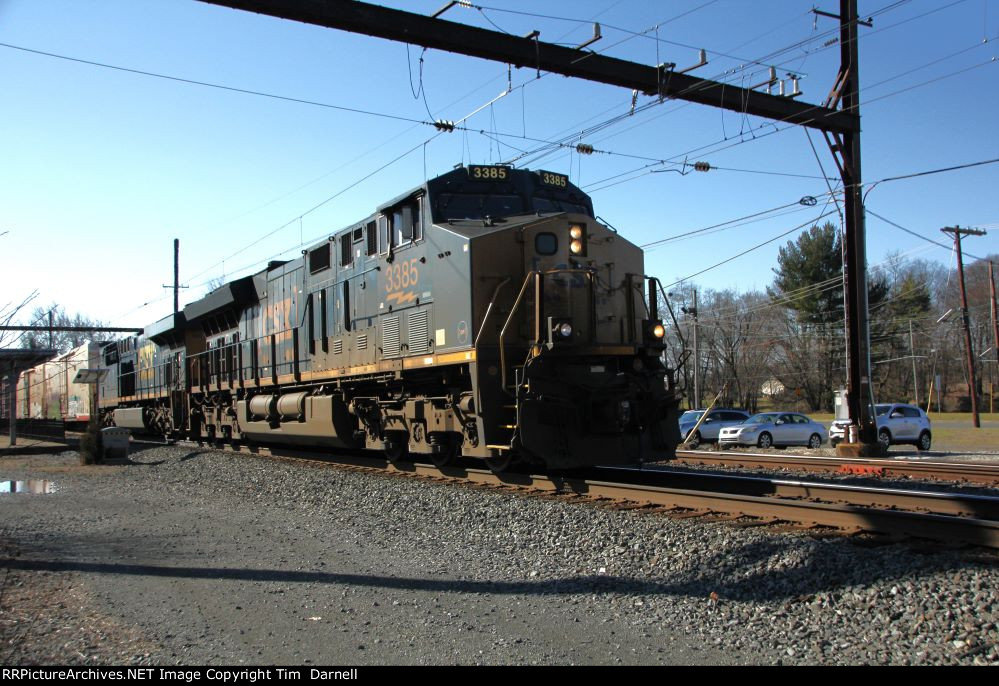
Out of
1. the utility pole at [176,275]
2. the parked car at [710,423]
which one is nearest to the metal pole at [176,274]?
the utility pole at [176,275]

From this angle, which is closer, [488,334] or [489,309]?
[489,309]

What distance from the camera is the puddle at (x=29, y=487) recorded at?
471 inches

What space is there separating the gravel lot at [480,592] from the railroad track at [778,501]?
46 centimetres

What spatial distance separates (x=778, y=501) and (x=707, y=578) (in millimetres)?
2168

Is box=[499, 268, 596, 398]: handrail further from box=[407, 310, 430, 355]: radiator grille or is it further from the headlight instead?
A: box=[407, 310, 430, 355]: radiator grille

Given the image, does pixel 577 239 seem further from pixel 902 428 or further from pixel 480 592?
pixel 902 428

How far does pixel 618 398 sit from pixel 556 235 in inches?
90.1

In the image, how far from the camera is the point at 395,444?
482 inches

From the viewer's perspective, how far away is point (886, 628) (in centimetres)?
445

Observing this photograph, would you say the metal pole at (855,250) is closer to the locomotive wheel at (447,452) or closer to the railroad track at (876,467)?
the railroad track at (876,467)

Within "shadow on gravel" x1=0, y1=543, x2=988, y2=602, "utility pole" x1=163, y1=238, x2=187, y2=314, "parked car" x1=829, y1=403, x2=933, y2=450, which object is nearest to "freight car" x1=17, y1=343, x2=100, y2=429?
"utility pole" x1=163, y1=238, x2=187, y2=314

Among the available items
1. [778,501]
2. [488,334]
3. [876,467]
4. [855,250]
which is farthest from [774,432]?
[778,501]

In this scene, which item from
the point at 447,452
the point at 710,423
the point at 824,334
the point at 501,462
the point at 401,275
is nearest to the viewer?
the point at 501,462
